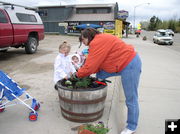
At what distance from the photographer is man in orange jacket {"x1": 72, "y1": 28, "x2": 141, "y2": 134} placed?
2711 millimetres

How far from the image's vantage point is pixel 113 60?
111 inches

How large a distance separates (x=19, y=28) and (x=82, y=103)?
673 cm

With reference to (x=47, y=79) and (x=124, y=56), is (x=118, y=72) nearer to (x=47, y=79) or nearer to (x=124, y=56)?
(x=124, y=56)

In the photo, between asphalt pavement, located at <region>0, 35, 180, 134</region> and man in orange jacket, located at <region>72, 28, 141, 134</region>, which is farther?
asphalt pavement, located at <region>0, 35, 180, 134</region>

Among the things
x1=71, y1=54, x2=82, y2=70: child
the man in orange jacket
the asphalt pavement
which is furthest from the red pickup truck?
the man in orange jacket

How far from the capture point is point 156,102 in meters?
4.58

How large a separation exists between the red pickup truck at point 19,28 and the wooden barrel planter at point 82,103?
5.58 m

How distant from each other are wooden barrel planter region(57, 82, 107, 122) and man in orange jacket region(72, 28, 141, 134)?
1.16 ft

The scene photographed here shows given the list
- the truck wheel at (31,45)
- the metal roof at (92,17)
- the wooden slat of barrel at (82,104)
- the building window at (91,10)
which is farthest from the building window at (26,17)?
the building window at (91,10)

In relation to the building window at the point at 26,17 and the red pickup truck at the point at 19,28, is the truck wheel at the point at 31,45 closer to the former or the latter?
the red pickup truck at the point at 19,28

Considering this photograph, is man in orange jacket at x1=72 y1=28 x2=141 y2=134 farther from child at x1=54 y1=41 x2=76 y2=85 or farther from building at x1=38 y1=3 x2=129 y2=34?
building at x1=38 y1=3 x2=129 y2=34

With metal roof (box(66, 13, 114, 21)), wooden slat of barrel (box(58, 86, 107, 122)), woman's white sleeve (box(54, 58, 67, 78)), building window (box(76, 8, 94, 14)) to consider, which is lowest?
wooden slat of barrel (box(58, 86, 107, 122))

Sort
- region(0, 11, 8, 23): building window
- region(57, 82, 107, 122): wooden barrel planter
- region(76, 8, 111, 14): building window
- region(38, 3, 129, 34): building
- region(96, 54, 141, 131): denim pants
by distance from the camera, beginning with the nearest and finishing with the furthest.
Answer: region(96, 54, 141, 131): denim pants < region(57, 82, 107, 122): wooden barrel planter < region(0, 11, 8, 23): building window < region(38, 3, 129, 34): building < region(76, 8, 111, 14): building window

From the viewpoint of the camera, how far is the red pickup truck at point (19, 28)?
7880 mm
